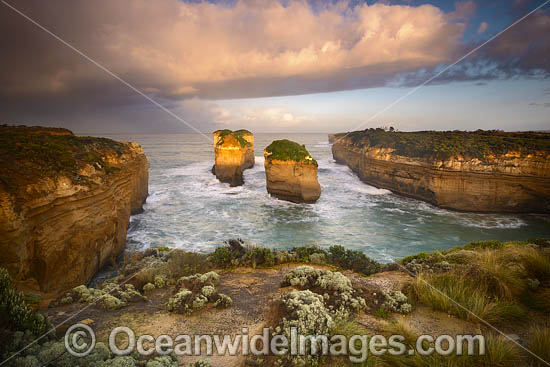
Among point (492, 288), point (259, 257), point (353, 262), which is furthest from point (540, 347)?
point (259, 257)

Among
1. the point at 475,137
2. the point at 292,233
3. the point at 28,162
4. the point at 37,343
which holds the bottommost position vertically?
the point at 292,233

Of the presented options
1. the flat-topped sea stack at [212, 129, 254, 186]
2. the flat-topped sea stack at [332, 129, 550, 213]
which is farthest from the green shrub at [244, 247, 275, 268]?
the flat-topped sea stack at [212, 129, 254, 186]

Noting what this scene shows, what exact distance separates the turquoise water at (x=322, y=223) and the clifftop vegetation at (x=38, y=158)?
19.7ft

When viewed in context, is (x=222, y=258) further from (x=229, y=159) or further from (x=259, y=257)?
(x=229, y=159)

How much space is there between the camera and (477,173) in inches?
842

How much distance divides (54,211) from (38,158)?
2046 millimetres

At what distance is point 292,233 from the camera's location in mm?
17031

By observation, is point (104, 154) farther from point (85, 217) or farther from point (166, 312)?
point (166, 312)

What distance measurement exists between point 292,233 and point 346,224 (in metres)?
4.71

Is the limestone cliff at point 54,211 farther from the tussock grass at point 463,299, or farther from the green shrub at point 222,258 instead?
the tussock grass at point 463,299

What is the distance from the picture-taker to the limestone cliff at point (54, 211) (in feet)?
22.2

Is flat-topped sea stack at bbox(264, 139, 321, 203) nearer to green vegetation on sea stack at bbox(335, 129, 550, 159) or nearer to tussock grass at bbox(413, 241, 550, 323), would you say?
green vegetation on sea stack at bbox(335, 129, 550, 159)

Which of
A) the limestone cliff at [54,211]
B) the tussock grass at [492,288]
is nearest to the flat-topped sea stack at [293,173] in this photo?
the limestone cliff at [54,211]

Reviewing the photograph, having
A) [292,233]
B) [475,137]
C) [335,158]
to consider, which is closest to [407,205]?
[475,137]
